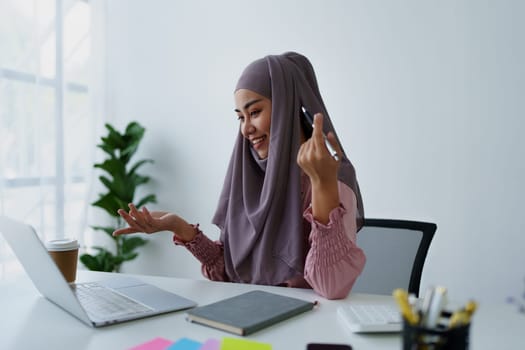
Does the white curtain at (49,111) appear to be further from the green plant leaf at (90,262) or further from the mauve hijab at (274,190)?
the mauve hijab at (274,190)

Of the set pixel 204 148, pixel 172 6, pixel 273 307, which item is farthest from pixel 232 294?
pixel 172 6

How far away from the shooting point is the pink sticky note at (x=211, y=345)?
2.35 ft

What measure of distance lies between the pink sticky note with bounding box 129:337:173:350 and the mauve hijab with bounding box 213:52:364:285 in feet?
1.74

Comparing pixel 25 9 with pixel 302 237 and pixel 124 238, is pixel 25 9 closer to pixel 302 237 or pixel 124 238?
pixel 124 238

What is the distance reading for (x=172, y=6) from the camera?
9.37 feet

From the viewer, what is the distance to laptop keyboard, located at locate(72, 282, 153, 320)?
87 centimetres

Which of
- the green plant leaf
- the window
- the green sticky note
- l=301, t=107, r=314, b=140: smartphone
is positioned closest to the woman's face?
l=301, t=107, r=314, b=140: smartphone

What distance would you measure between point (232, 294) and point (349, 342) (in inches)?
13.7

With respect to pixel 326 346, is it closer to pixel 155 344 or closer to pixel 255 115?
pixel 155 344

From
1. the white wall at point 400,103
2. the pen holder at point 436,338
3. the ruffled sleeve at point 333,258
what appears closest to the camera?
the pen holder at point 436,338

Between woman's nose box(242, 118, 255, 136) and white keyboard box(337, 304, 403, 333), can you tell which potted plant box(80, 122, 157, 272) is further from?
white keyboard box(337, 304, 403, 333)

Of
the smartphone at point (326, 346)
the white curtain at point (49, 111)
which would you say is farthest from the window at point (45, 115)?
the smartphone at point (326, 346)

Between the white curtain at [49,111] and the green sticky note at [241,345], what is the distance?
1860 mm

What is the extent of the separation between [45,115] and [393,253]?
199cm
